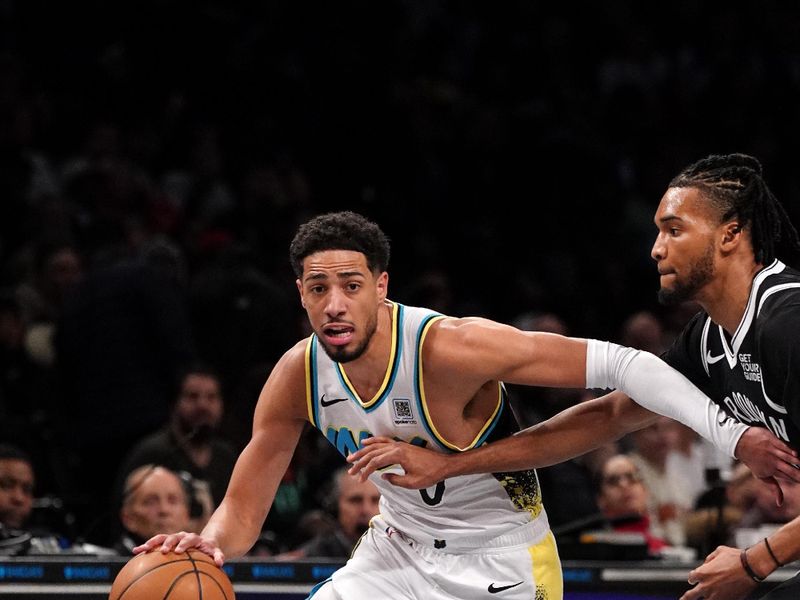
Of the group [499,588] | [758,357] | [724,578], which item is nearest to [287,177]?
[499,588]

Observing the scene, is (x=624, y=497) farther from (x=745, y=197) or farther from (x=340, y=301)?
(x=340, y=301)

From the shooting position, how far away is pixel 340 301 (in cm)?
402

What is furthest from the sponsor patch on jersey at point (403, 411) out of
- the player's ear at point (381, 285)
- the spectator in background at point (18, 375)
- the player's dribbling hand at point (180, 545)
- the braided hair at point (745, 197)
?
the spectator in background at point (18, 375)

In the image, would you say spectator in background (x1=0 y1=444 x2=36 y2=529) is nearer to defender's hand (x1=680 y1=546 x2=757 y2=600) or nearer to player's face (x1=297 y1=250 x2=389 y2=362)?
player's face (x1=297 y1=250 x2=389 y2=362)

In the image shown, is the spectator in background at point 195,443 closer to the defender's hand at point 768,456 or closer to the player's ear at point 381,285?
the player's ear at point 381,285

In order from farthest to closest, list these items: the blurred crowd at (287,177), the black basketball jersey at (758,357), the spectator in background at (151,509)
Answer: the blurred crowd at (287,177) < the spectator in background at (151,509) < the black basketball jersey at (758,357)

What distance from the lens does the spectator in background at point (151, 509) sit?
5.70 m

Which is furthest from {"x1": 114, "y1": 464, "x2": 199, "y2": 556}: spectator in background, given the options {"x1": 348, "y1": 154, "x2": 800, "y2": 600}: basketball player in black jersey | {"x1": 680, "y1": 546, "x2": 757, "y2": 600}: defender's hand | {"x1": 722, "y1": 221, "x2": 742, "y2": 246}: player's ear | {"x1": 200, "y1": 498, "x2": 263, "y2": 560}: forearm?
{"x1": 722, "y1": 221, "x2": 742, "y2": 246}: player's ear

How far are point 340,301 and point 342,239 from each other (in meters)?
0.21

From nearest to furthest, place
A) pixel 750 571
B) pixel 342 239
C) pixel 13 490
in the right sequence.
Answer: pixel 750 571 → pixel 342 239 → pixel 13 490

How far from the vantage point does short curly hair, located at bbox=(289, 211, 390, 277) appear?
161 inches


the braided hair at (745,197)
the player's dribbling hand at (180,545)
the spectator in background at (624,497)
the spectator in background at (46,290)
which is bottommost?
the spectator in background at (624,497)

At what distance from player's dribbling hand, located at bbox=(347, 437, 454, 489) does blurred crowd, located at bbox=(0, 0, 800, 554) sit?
2.25 meters

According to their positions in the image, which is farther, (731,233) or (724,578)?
(731,233)
